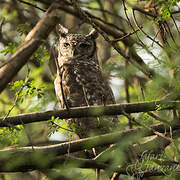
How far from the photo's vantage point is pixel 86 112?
2.49 meters

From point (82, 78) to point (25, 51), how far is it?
2590 mm

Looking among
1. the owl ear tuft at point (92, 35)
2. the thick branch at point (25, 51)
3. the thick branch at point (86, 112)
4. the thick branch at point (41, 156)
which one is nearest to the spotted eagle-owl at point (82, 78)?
the owl ear tuft at point (92, 35)

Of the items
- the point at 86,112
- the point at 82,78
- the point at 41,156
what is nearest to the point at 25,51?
the point at 41,156

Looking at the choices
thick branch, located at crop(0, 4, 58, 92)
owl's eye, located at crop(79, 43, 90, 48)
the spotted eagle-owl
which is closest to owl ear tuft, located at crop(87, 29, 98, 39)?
the spotted eagle-owl

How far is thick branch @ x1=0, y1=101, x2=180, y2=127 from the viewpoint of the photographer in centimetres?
243

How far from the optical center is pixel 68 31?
4.61 m

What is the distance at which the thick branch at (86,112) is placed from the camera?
2428 mm

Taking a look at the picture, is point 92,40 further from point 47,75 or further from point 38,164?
Answer: point 38,164

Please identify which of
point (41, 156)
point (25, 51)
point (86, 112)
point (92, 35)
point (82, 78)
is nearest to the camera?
point (25, 51)

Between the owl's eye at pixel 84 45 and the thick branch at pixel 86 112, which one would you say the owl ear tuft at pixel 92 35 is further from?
the thick branch at pixel 86 112

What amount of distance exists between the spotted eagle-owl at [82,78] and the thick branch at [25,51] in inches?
77.9

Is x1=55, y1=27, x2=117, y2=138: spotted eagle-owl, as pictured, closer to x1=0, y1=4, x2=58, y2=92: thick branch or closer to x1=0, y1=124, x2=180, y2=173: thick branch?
x1=0, y1=124, x2=180, y2=173: thick branch

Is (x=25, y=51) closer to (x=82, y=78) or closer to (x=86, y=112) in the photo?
(x=86, y=112)

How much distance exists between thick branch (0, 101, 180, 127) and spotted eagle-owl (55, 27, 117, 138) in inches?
35.9
